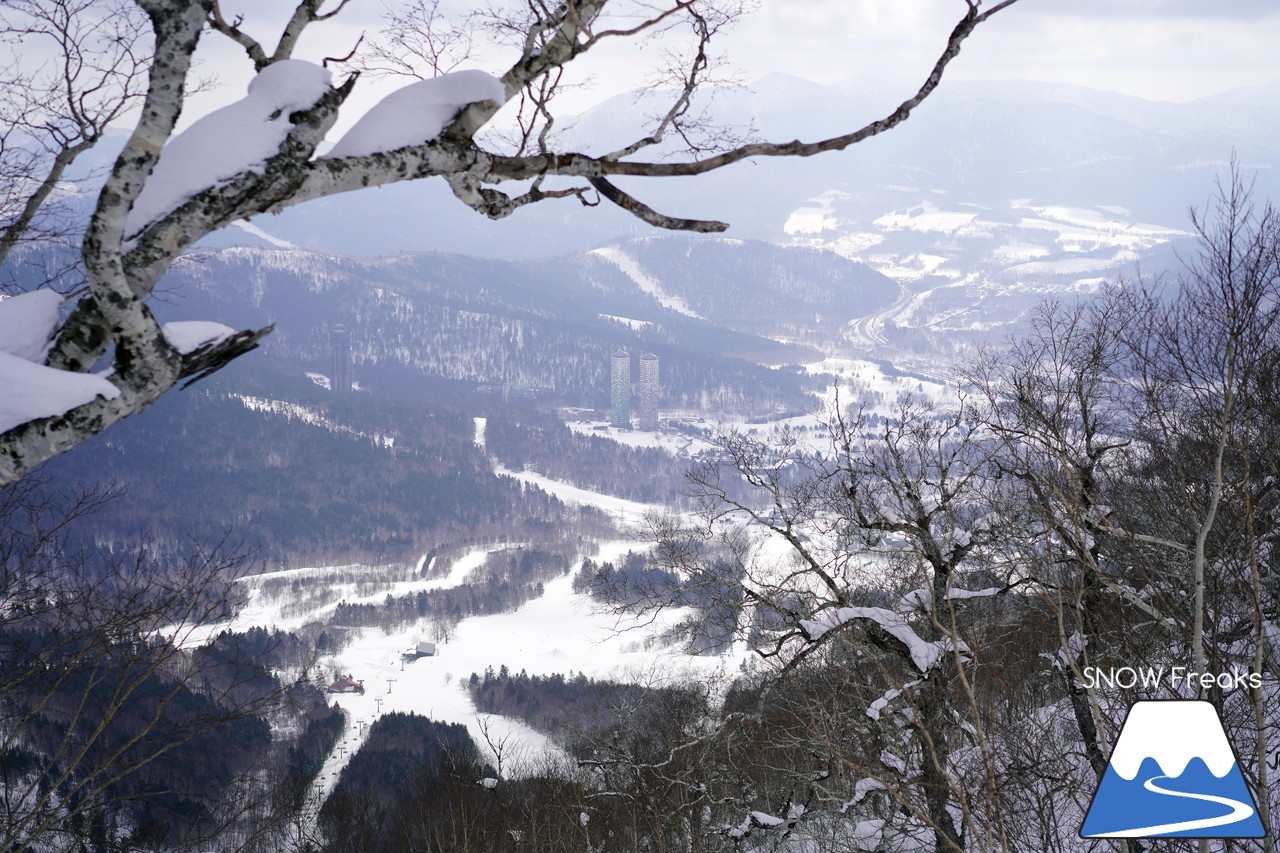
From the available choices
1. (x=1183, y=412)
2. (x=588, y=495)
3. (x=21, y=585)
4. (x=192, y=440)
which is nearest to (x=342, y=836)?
(x=21, y=585)

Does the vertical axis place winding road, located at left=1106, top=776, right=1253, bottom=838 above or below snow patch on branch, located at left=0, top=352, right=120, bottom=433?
below

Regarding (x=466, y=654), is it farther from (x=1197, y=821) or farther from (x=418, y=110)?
(x=1197, y=821)

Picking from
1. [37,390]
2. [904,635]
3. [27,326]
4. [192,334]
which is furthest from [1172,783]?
[904,635]

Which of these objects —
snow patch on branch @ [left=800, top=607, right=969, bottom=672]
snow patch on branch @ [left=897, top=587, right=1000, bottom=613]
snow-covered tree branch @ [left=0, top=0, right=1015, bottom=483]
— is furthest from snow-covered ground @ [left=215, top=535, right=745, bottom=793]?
snow-covered tree branch @ [left=0, top=0, right=1015, bottom=483]

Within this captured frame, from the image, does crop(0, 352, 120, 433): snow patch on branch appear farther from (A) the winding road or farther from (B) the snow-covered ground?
(B) the snow-covered ground

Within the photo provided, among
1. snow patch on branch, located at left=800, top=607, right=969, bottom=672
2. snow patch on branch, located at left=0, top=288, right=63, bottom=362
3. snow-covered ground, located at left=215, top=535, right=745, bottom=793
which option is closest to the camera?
snow patch on branch, located at left=0, top=288, right=63, bottom=362

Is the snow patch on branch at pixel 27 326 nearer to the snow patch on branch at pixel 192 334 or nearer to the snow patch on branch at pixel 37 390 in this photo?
the snow patch on branch at pixel 37 390
